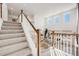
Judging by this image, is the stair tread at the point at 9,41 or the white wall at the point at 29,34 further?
the white wall at the point at 29,34

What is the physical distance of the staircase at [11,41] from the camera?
5.72 ft

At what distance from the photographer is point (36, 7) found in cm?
181

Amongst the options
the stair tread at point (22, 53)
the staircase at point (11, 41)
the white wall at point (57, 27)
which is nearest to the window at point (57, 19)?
the white wall at point (57, 27)

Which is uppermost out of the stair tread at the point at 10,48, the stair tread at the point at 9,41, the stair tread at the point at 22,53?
the stair tread at the point at 9,41

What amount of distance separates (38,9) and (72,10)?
1.99ft

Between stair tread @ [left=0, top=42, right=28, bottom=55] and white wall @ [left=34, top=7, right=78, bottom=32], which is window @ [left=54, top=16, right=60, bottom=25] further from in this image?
stair tread @ [left=0, top=42, right=28, bottom=55]

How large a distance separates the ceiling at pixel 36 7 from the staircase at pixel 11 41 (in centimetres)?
28

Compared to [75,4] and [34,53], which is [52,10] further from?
[34,53]

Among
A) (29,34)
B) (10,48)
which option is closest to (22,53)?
(10,48)

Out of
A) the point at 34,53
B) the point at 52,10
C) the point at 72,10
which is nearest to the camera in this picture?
the point at 72,10

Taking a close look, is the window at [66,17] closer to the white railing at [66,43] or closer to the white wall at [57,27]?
the white wall at [57,27]

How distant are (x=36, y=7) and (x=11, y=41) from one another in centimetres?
80

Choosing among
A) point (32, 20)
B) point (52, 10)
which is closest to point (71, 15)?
point (52, 10)

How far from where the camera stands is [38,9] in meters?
1.80
